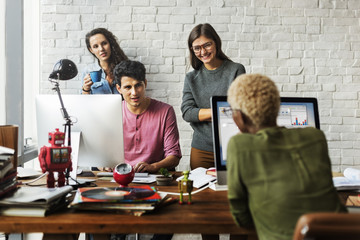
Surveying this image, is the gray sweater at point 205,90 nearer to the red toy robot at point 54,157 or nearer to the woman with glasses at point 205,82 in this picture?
the woman with glasses at point 205,82

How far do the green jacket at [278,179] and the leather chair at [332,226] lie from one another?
0.73ft

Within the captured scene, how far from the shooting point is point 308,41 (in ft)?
11.6

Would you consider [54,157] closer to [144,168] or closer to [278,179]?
[144,168]

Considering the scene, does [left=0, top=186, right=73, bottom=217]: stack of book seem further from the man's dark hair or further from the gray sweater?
the gray sweater

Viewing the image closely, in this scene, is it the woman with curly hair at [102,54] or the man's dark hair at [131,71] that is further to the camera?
the woman with curly hair at [102,54]

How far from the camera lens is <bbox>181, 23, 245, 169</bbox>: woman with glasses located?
258cm

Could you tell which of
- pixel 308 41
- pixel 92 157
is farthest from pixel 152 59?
pixel 92 157

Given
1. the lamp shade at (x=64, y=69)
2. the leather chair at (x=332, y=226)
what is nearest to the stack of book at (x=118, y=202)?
the leather chair at (x=332, y=226)

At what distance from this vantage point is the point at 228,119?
163 centimetres

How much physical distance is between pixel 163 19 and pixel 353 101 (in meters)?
2.01

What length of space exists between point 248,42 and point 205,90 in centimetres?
111

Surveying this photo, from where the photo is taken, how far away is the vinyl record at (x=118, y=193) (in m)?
1.27

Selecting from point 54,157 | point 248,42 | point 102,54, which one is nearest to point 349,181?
point 54,157

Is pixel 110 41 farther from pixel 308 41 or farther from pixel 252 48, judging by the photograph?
pixel 308 41
